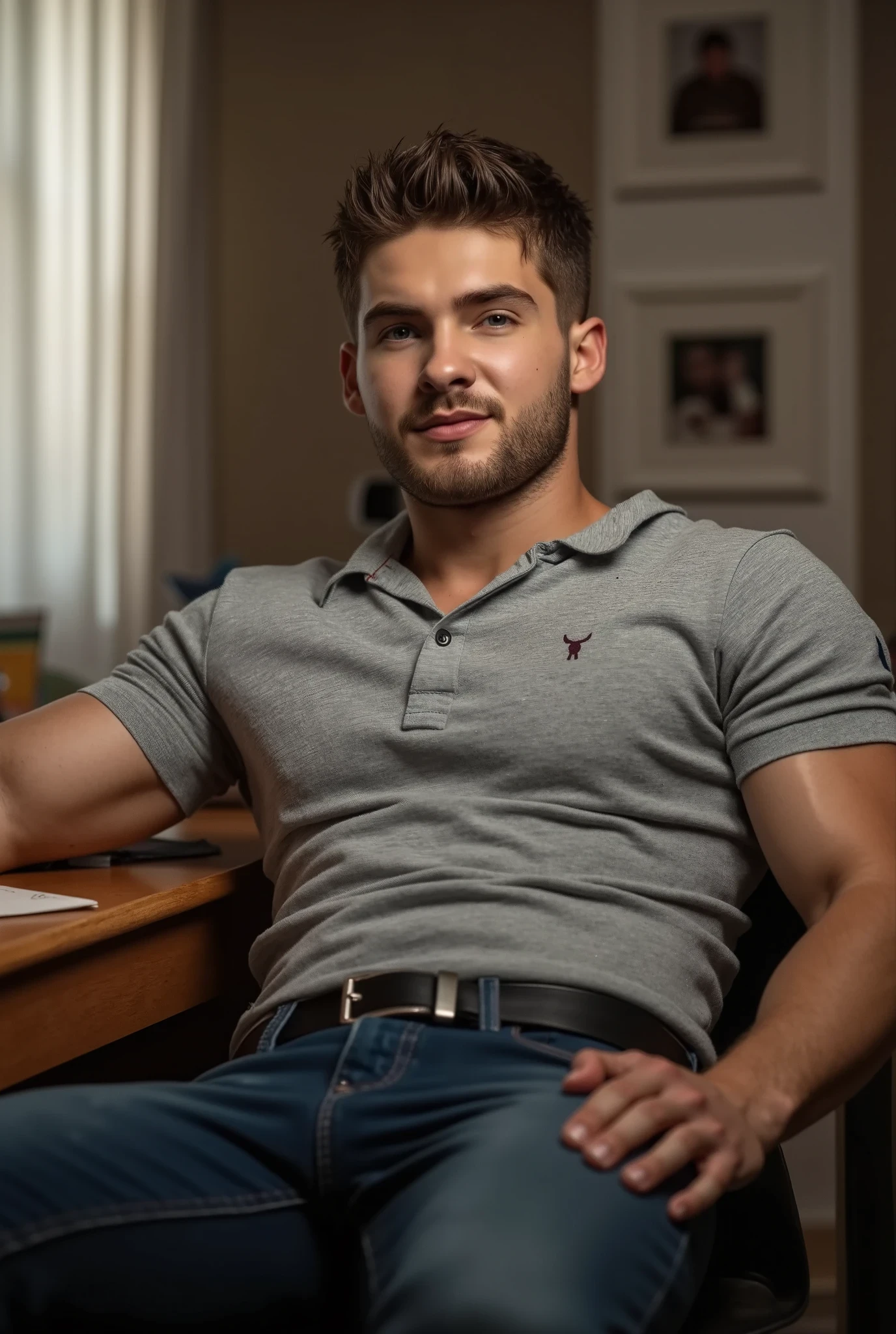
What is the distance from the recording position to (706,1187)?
2.92 feet

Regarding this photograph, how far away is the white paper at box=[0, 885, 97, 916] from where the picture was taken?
1.09 m

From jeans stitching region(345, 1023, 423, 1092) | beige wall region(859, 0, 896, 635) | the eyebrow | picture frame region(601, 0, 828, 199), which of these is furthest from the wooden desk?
picture frame region(601, 0, 828, 199)

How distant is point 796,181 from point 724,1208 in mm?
2506

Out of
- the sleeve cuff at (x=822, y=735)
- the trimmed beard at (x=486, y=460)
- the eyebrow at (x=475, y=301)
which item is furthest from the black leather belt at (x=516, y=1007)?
the eyebrow at (x=475, y=301)

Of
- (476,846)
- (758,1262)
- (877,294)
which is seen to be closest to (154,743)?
(476,846)

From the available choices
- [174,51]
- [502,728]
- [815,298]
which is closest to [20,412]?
[174,51]

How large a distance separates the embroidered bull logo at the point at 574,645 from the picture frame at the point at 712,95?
7.14 ft

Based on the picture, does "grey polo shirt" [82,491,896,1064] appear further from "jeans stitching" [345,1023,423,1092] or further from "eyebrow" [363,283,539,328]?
"eyebrow" [363,283,539,328]

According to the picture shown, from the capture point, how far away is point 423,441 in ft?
4.59

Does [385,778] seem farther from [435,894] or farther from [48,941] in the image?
[48,941]

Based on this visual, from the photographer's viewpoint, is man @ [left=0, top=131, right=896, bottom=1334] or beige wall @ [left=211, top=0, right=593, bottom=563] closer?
man @ [left=0, top=131, right=896, bottom=1334]

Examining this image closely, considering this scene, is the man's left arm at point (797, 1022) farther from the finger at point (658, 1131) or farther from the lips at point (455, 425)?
the lips at point (455, 425)

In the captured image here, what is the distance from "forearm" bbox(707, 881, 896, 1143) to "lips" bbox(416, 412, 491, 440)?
1.87ft

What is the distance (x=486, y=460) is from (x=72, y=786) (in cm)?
50
